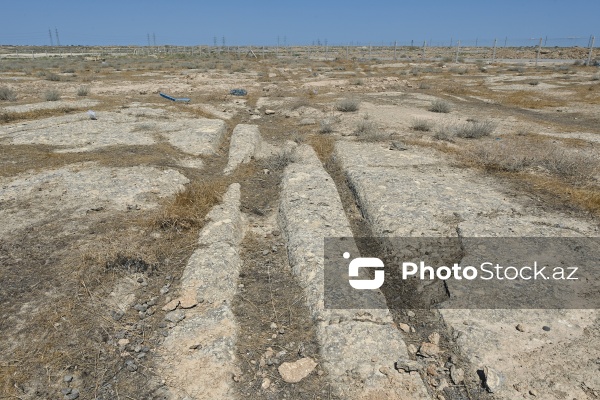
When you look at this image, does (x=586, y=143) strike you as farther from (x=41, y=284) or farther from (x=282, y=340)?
(x=41, y=284)

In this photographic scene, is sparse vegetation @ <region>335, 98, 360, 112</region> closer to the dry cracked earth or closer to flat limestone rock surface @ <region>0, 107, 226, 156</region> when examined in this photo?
the dry cracked earth

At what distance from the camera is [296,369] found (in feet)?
10.3

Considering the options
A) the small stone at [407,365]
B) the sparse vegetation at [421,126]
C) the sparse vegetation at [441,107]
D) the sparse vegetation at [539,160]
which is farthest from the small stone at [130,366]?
the sparse vegetation at [441,107]

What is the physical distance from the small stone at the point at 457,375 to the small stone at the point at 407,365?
0.24 metres

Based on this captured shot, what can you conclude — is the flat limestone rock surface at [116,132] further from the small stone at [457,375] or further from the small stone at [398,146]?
the small stone at [457,375]

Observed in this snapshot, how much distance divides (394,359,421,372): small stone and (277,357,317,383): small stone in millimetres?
640

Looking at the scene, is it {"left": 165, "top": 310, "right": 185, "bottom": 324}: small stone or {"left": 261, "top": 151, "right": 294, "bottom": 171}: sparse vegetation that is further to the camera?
{"left": 261, "top": 151, "right": 294, "bottom": 171}: sparse vegetation

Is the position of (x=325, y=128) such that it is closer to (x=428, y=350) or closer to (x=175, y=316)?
(x=175, y=316)

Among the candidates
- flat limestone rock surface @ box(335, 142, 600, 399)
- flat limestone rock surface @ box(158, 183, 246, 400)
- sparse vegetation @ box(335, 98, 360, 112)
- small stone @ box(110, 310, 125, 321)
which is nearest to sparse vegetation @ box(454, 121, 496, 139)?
flat limestone rock surface @ box(335, 142, 600, 399)

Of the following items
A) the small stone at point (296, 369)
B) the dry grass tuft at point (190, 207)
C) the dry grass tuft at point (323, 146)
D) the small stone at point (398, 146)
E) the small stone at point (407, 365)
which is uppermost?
the small stone at point (398, 146)

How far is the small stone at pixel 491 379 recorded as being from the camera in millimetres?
2826

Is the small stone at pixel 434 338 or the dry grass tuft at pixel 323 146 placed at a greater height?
the dry grass tuft at pixel 323 146

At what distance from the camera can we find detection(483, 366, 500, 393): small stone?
9.27 ft

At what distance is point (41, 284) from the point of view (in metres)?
3.90
